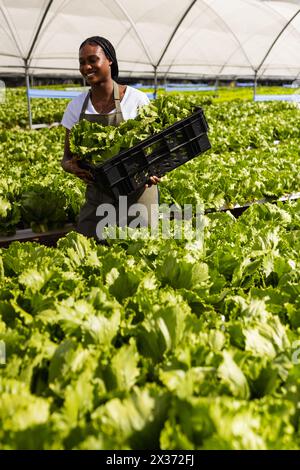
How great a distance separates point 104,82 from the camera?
371 cm

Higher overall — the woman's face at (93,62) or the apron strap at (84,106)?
the woman's face at (93,62)

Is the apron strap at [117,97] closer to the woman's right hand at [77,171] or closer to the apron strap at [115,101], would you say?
the apron strap at [115,101]

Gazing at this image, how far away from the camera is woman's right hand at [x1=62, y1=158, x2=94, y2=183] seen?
371 centimetres

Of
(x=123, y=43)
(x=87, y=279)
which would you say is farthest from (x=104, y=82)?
(x=123, y=43)

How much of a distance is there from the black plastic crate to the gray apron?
0.46 ft

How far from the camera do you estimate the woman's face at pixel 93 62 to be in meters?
3.58

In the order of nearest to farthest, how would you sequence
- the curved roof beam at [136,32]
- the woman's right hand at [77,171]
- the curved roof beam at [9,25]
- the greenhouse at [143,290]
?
the greenhouse at [143,290], the woman's right hand at [77,171], the curved roof beam at [9,25], the curved roof beam at [136,32]

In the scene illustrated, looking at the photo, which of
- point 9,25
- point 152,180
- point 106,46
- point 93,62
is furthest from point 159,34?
point 152,180

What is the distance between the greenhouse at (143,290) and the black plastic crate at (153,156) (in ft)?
0.04

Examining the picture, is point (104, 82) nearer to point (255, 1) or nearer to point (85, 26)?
point (85, 26)

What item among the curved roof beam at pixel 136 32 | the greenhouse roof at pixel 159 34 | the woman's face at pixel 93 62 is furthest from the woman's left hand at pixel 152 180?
A: the curved roof beam at pixel 136 32

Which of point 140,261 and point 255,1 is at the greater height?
point 255,1

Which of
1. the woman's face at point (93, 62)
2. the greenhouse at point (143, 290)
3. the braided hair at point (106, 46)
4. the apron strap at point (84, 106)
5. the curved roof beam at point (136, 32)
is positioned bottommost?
the greenhouse at point (143, 290)

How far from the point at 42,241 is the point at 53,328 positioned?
3.01m
